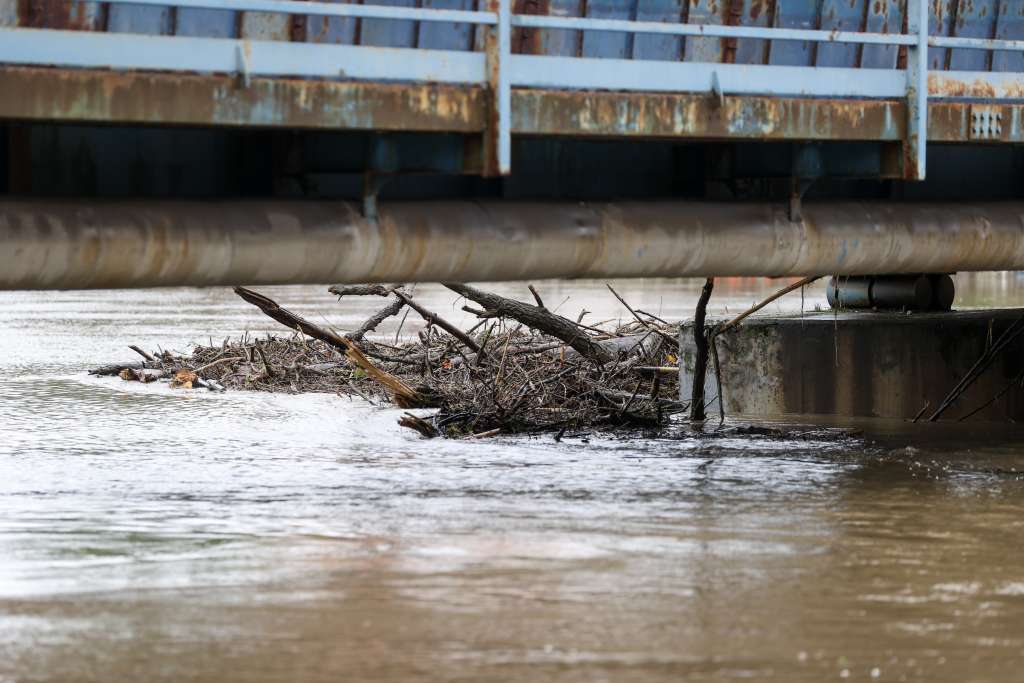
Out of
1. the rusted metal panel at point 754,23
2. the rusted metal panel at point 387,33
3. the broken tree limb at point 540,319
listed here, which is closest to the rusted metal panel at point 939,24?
the rusted metal panel at point 754,23

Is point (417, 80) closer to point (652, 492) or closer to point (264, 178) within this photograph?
point (264, 178)

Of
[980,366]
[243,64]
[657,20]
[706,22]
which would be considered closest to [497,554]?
[243,64]

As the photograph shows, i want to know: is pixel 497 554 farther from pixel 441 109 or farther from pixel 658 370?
pixel 658 370

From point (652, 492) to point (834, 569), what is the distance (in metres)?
2.97

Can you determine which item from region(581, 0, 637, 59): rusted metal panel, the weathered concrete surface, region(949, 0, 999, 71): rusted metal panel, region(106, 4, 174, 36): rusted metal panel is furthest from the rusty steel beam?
the weathered concrete surface

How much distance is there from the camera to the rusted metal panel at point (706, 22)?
12.1 metres

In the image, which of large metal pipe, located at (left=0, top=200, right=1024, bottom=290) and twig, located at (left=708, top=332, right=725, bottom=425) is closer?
large metal pipe, located at (left=0, top=200, right=1024, bottom=290)

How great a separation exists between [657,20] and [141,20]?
3.64 m

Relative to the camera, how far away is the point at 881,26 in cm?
1276

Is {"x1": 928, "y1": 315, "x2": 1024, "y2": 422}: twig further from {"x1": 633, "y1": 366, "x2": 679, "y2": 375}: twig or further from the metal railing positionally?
the metal railing

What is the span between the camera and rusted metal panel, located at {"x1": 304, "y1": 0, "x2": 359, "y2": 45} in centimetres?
1062

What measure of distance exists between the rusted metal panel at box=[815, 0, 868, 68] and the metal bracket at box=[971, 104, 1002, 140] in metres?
0.98

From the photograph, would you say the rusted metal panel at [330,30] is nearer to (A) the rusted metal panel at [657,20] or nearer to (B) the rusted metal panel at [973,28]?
(A) the rusted metal panel at [657,20]

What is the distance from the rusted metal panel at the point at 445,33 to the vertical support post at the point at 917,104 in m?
3.00
